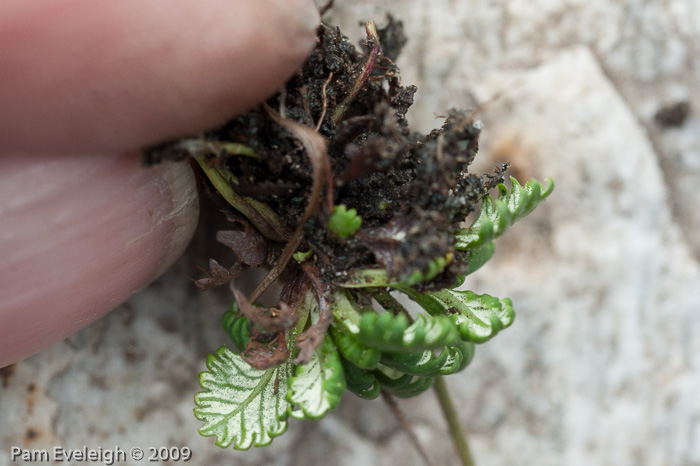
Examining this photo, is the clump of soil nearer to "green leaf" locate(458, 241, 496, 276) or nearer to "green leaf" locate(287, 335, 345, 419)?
"green leaf" locate(458, 241, 496, 276)

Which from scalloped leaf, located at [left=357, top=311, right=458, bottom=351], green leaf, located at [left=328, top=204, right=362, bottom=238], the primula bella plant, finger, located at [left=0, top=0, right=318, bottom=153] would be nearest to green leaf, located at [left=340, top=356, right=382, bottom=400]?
the primula bella plant

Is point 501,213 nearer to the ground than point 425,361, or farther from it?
farther from it

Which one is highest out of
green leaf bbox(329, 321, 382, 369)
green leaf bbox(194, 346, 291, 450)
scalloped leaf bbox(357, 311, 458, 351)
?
scalloped leaf bbox(357, 311, 458, 351)

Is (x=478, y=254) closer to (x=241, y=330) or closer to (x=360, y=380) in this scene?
(x=360, y=380)

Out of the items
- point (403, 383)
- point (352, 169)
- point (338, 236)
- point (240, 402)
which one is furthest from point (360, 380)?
point (352, 169)

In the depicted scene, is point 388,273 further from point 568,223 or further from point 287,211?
point 568,223

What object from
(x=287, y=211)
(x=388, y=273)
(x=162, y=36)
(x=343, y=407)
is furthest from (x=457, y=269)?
(x=343, y=407)
